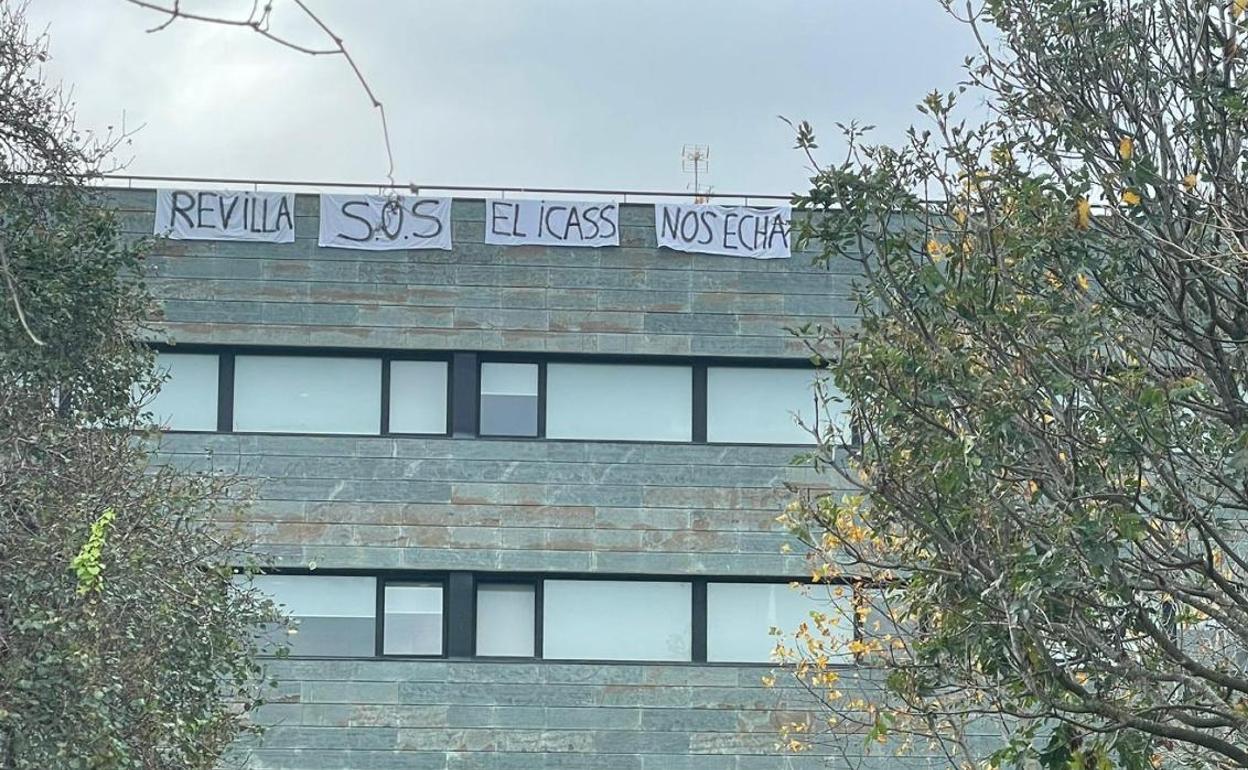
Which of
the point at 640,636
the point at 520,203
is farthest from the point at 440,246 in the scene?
the point at 640,636

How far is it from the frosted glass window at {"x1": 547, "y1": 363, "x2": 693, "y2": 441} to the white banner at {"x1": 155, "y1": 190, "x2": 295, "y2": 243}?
11.7ft

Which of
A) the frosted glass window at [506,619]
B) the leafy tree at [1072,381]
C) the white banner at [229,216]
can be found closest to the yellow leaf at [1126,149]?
the leafy tree at [1072,381]

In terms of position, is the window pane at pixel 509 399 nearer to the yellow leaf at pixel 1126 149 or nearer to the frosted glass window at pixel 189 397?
the frosted glass window at pixel 189 397

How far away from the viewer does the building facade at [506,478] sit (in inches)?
894

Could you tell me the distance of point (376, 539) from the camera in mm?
22844

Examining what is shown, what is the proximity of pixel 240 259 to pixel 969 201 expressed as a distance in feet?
46.2

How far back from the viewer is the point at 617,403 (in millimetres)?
23469

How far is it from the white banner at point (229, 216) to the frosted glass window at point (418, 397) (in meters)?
2.02

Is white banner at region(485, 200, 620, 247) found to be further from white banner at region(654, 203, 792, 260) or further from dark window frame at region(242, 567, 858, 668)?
dark window frame at region(242, 567, 858, 668)

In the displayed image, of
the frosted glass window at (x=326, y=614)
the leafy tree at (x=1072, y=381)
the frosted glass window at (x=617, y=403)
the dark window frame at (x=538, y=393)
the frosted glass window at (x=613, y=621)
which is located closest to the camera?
the leafy tree at (x=1072, y=381)

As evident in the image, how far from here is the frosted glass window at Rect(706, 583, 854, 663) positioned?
2308cm

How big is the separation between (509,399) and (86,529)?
1273cm

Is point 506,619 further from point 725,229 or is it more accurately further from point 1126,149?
point 1126,149

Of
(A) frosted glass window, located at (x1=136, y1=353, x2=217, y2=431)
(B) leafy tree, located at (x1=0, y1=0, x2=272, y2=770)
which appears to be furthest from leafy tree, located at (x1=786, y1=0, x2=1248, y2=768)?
(A) frosted glass window, located at (x1=136, y1=353, x2=217, y2=431)
